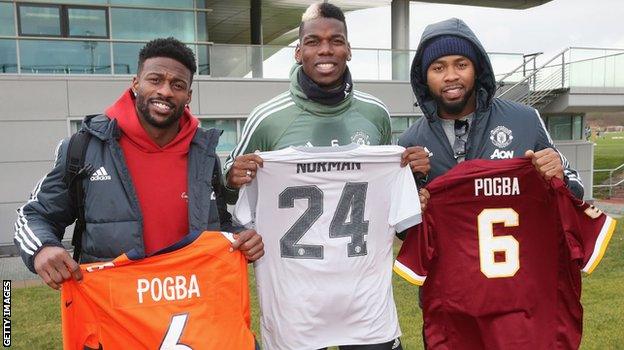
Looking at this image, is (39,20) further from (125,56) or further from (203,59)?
(203,59)

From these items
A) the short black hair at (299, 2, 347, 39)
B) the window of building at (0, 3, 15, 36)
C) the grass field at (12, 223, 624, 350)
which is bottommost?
the grass field at (12, 223, 624, 350)

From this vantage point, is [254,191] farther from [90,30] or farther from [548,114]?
[548,114]

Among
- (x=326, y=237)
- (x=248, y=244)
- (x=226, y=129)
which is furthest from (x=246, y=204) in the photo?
(x=226, y=129)

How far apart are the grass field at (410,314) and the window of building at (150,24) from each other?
7.01 meters

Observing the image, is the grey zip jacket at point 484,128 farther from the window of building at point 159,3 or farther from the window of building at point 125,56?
the window of building at point 159,3

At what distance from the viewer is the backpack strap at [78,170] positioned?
2523 millimetres

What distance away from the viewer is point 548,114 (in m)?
18.6

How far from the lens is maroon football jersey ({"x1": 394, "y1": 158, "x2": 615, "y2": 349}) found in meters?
2.91

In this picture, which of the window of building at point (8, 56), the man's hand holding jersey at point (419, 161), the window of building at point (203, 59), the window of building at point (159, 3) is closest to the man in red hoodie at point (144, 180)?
the man's hand holding jersey at point (419, 161)

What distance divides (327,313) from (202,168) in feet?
3.39

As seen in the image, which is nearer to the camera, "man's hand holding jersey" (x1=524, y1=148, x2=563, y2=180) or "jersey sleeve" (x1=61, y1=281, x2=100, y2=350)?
"jersey sleeve" (x1=61, y1=281, x2=100, y2=350)

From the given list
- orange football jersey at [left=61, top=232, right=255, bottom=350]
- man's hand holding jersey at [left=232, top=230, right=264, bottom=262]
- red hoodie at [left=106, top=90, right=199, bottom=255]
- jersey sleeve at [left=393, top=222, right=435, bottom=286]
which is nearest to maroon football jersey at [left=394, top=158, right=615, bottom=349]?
jersey sleeve at [left=393, top=222, right=435, bottom=286]

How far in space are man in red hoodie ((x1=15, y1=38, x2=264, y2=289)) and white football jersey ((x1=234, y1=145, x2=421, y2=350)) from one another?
0.92 feet

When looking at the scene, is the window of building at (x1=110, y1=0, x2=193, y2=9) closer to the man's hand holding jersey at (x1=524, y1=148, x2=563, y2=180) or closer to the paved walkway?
the paved walkway
